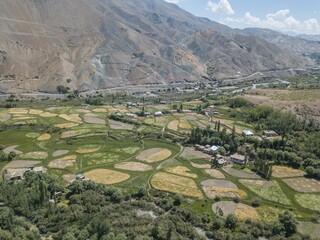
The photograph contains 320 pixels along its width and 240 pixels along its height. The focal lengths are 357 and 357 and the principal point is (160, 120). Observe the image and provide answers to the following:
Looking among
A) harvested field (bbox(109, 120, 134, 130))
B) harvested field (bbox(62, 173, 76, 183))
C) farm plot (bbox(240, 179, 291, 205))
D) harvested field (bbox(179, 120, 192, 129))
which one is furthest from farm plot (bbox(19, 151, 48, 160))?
farm plot (bbox(240, 179, 291, 205))

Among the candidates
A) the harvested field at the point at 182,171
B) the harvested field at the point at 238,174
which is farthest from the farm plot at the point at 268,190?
the harvested field at the point at 182,171

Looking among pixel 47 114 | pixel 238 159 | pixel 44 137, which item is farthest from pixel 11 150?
pixel 238 159

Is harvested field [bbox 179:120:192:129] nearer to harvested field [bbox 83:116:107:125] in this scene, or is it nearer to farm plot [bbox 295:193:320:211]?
harvested field [bbox 83:116:107:125]

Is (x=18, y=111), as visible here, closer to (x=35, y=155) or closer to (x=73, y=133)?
(x=73, y=133)

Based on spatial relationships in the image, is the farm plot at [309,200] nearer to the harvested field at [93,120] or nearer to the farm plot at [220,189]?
the farm plot at [220,189]

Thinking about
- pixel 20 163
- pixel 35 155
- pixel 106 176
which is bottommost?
pixel 20 163

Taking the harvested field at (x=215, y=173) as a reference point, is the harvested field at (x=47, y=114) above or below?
below

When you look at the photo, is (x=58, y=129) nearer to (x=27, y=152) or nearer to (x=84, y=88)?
(x=27, y=152)

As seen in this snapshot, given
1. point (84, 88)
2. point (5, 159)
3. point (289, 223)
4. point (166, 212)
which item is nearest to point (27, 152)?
point (5, 159)
